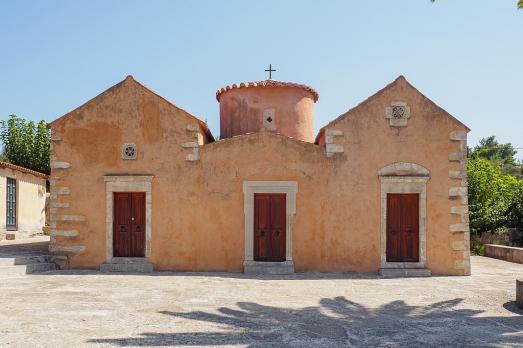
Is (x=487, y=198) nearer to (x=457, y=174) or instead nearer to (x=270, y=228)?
(x=457, y=174)

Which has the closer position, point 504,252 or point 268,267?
point 268,267

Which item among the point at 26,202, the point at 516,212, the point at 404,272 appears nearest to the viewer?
the point at 404,272

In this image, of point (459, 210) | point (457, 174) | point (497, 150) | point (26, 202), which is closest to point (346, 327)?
point (459, 210)

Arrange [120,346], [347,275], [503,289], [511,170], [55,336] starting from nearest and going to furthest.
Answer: [120,346] < [55,336] < [503,289] < [347,275] < [511,170]

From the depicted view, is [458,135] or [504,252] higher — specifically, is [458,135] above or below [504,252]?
above

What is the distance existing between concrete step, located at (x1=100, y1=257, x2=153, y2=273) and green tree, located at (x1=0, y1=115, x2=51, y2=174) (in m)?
16.5

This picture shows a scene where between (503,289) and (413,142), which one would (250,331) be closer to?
(503,289)

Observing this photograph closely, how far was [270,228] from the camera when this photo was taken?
12430 mm

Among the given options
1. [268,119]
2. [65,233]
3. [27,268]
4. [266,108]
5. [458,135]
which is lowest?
[27,268]

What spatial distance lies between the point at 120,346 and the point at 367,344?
2.82 metres

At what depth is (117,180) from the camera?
12.4 m

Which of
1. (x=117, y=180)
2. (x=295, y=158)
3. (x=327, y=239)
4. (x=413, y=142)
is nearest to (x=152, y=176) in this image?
(x=117, y=180)

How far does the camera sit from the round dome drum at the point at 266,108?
14516mm

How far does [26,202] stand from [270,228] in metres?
12.2
